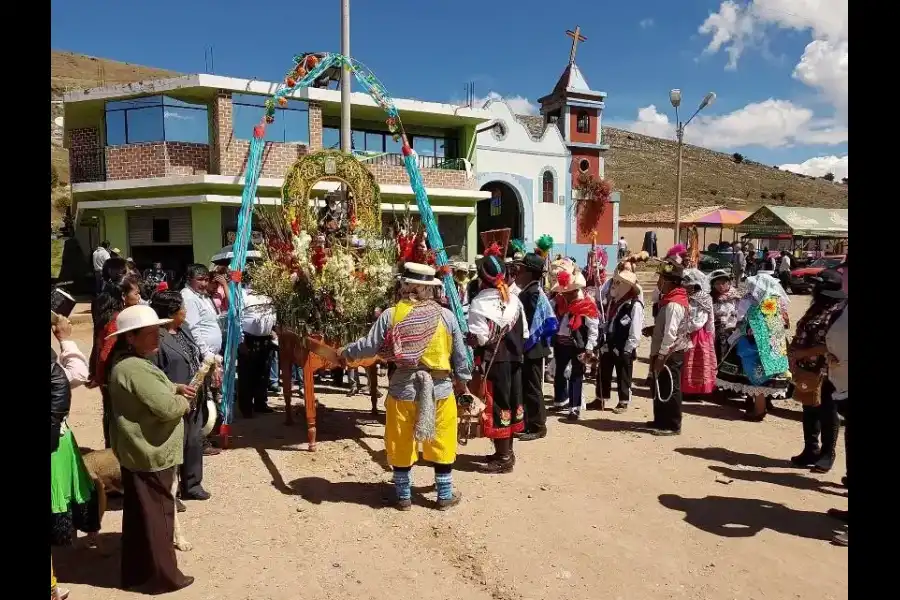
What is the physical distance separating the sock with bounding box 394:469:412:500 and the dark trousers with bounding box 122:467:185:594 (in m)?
1.65

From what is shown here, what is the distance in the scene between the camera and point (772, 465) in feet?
19.4

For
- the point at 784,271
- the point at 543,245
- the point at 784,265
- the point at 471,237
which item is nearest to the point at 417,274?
the point at 543,245

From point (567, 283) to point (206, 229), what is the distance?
42.6 feet

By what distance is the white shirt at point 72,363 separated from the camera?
13.4 ft

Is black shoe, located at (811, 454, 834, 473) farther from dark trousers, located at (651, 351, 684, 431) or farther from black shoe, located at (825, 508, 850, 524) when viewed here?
dark trousers, located at (651, 351, 684, 431)

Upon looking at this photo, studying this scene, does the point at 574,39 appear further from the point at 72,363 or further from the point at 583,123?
the point at 72,363

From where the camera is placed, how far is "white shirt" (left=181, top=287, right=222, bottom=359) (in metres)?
5.71

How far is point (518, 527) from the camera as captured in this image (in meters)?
4.51

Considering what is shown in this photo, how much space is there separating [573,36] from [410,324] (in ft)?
90.4

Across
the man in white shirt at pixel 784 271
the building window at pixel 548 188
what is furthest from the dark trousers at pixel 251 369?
the man in white shirt at pixel 784 271

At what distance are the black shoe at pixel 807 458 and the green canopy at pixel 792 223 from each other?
1052 inches
